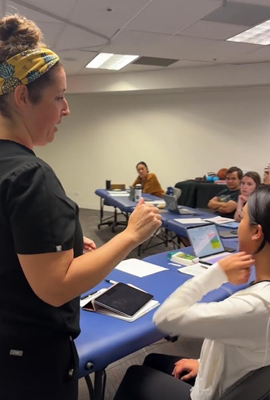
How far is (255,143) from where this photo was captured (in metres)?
6.74

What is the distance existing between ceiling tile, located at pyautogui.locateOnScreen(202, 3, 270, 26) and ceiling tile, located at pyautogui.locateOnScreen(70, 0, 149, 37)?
80 cm

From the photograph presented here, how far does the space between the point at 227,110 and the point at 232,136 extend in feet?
1.75

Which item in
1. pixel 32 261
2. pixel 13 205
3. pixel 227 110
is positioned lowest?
pixel 32 261

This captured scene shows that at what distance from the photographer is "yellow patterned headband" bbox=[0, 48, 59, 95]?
806 mm

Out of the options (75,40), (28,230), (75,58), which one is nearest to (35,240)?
(28,230)

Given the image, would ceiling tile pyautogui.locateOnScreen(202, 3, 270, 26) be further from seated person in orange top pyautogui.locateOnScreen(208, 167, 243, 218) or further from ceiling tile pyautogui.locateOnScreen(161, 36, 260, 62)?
seated person in orange top pyautogui.locateOnScreen(208, 167, 243, 218)

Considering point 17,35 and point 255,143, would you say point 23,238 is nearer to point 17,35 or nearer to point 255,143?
point 17,35

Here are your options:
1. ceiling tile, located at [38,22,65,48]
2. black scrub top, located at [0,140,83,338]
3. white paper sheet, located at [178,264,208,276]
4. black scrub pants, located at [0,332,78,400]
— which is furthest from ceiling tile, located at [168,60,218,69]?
black scrub pants, located at [0,332,78,400]

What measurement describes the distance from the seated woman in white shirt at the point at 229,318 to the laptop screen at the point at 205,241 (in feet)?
3.45

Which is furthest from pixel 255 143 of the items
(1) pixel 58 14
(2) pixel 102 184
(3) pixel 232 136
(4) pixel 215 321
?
(4) pixel 215 321

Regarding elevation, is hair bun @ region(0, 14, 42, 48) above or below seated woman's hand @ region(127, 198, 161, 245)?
above

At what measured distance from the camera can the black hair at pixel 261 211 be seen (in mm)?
1082

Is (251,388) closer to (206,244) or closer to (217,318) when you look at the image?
(217,318)

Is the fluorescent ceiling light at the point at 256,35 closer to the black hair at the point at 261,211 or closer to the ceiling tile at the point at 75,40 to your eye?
the ceiling tile at the point at 75,40
